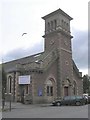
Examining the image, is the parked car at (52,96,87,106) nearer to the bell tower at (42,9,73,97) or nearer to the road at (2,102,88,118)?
the bell tower at (42,9,73,97)

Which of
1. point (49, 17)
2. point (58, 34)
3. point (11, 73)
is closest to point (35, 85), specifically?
point (11, 73)

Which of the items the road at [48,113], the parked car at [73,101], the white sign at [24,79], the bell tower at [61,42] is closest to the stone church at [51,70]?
the bell tower at [61,42]

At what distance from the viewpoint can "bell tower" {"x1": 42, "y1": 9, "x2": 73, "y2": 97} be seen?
4719cm

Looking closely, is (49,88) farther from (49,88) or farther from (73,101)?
(73,101)

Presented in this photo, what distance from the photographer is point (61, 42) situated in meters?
48.6

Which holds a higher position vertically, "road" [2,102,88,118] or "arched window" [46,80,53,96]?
"arched window" [46,80,53,96]

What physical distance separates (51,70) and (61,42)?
19.5ft

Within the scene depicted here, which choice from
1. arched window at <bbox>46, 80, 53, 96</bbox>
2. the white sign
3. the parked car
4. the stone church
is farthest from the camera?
arched window at <bbox>46, 80, 53, 96</bbox>

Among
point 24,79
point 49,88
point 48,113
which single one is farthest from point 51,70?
point 48,113

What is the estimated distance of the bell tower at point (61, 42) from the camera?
1858 inches

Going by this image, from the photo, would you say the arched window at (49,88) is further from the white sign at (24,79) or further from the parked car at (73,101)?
the parked car at (73,101)

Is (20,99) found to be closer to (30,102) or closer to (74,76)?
(30,102)

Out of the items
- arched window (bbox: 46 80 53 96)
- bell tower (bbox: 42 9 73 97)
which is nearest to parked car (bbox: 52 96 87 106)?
arched window (bbox: 46 80 53 96)

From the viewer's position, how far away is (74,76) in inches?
2069
